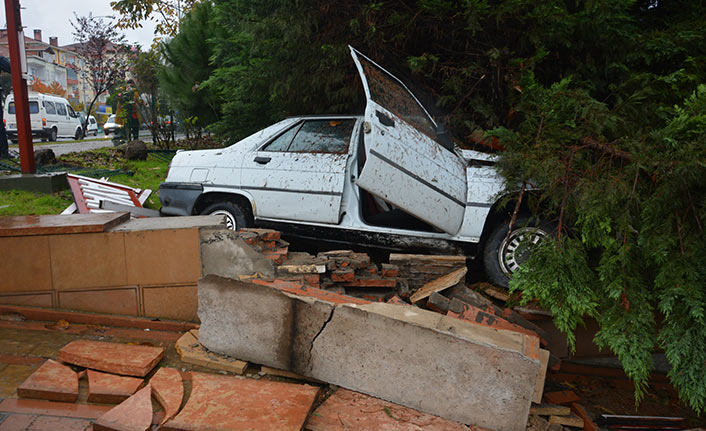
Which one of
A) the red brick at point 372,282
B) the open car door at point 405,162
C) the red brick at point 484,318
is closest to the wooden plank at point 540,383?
the red brick at point 484,318

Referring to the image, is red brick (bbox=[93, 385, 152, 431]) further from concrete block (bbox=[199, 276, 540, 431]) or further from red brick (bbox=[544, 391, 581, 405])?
red brick (bbox=[544, 391, 581, 405])

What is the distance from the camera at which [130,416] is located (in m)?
2.44

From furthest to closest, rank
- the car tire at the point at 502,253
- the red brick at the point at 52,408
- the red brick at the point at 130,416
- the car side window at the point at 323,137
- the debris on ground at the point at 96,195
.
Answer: the debris on ground at the point at 96,195 < the car side window at the point at 323,137 < the car tire at the point at 502,253 < the red brick at the point at 52,408 < the red brick at the point at 130,416

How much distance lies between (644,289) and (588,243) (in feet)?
1.39

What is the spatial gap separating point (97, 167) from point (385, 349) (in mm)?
9159

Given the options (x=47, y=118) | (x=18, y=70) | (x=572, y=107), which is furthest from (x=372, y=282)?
(x=47, y=118)

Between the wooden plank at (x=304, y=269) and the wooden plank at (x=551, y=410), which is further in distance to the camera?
the wooden plank at (x=304, y=269)

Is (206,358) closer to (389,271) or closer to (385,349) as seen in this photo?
(385,349)

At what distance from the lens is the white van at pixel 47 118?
2069cm

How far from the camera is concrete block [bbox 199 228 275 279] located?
3674 millimetres

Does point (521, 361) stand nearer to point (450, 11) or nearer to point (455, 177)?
point (455, 177)

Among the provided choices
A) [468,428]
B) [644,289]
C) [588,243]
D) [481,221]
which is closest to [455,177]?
[481,221]

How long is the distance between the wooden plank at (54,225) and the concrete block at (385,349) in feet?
3.43

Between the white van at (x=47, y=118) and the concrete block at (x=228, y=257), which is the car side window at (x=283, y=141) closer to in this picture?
the concrete block at (x=228, y=257)
